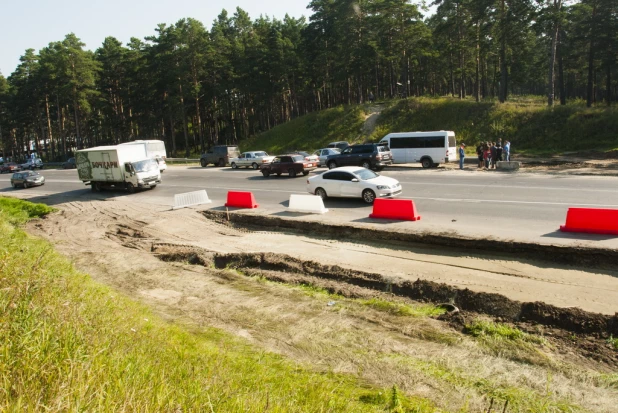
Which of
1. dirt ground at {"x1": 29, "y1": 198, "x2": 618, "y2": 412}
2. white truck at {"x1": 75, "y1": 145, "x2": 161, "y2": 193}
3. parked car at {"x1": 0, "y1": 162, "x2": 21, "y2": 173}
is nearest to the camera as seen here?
dirt ground at {"x1": 29, "y1": 198, "x2": 618, "y2": 412}

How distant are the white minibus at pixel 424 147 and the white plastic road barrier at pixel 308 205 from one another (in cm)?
1463

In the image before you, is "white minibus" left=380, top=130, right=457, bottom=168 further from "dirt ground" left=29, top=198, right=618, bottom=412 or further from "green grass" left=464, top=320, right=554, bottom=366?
"green grass" left=464, top=320, right=554, bottom=366

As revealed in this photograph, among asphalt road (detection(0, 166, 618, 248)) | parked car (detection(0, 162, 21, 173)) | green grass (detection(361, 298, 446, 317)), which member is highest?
parked car (detection(0, 162, 21, 173))

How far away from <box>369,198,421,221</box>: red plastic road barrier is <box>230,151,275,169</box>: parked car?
21.8 meters

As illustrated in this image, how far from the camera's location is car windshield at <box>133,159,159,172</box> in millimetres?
28266

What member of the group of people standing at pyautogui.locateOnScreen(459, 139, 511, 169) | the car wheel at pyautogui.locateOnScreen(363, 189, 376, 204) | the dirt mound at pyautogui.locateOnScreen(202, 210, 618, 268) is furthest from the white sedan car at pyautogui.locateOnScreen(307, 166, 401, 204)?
the group of people standing at pyautogui.locateOnScreen(459, 139, 511, 169)

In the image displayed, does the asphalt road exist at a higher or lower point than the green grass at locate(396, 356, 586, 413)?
higher

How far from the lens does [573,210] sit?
13641 millimetres

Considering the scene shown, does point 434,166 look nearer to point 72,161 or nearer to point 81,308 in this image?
point 81,308

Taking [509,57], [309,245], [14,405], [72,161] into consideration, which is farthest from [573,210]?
[509,57]

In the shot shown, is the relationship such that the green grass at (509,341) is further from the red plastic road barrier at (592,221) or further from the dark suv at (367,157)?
A: the dark suv at (367,157)

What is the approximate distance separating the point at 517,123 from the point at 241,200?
29.1 m

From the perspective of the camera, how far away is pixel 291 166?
30500mm

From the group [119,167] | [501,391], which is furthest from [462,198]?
[119,167]
